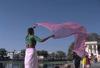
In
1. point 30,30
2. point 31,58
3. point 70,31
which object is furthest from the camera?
point 70,31

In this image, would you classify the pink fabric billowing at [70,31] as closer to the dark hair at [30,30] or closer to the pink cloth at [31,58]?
the dark hair at [30,30]

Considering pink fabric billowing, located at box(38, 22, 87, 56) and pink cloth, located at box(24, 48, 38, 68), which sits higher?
pink fabric billowing, located at box(38, 22, 87, 56)

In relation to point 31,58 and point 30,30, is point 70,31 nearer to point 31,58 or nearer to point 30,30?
point 30,30

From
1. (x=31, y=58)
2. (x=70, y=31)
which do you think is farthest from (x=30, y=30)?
(x=70, y=31)

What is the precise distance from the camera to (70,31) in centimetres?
1409

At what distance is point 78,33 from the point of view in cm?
1427

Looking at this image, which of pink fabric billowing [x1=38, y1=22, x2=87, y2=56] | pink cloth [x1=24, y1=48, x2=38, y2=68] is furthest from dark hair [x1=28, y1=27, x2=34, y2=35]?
pink fabric billowing [x1=38, y1=22, x2=87, y2=56]

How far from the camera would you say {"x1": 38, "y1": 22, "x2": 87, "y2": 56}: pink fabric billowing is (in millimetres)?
13102

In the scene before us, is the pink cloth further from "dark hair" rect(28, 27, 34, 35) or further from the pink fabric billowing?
the pink fabric billowing

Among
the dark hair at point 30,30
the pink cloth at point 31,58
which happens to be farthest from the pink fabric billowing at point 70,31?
the pink cloth at point 31,58

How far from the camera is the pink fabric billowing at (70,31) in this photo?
516 inches

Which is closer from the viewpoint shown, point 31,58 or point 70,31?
point 31,58

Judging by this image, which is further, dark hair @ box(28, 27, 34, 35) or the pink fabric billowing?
the pink fabric billowing

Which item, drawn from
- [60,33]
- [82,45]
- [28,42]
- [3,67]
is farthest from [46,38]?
[3,67]
